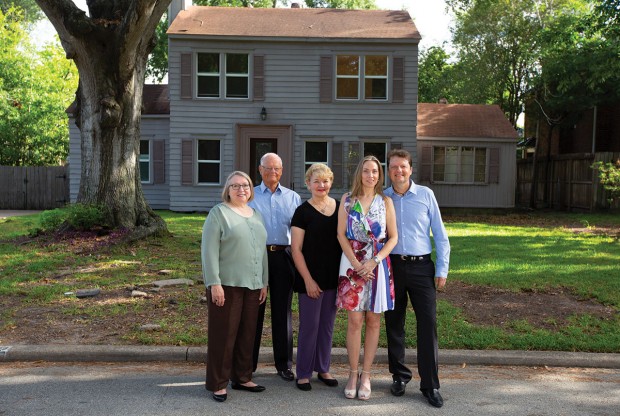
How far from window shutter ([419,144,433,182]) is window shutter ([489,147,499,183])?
2.21 m

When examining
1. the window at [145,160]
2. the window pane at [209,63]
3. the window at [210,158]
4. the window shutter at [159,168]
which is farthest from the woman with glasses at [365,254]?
the window at [145,160]

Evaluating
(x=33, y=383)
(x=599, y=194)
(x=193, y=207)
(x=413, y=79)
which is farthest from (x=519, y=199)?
(x=33, y=383)

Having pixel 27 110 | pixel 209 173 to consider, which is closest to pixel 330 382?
pixel 209 173

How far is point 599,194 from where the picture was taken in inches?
861

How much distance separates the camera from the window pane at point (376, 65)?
20.6 metres

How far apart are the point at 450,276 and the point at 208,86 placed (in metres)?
13.8

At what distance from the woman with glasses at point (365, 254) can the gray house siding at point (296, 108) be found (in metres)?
15.8

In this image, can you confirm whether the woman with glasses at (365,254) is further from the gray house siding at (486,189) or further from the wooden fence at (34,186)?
the wooden fence at (34,186)

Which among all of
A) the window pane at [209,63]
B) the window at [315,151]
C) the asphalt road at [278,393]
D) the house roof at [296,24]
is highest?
the house roof at [296,24]

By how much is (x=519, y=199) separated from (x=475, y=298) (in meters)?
23.7

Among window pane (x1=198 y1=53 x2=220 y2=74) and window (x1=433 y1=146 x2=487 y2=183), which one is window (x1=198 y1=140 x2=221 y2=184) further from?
window (x1=433 y1=146 x2=487 y2=183)

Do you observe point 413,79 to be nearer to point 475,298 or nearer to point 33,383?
point 475,298

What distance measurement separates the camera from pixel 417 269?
4684mm

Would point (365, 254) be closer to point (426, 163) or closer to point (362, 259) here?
point (362, 259)
